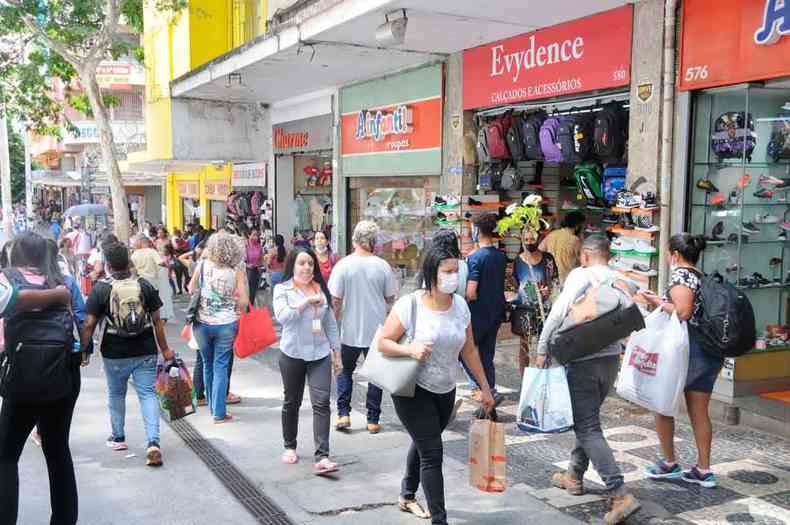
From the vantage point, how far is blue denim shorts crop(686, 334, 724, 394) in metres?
4.79

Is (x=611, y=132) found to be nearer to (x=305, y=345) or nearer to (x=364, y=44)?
(x=364, y=44)

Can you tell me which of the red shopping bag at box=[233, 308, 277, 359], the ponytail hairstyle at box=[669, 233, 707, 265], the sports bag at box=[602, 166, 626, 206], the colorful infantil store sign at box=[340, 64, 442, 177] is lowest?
the red shopping bag at box=[233, 308, 277, 359]

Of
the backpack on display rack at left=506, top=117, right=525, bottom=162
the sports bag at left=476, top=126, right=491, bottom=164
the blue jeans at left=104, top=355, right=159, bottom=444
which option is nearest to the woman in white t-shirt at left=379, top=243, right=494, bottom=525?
the blue jeans at left=104, top=355, right=159, bottom=444

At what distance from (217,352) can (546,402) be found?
3092mm

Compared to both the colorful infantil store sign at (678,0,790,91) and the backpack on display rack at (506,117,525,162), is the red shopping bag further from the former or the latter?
the colorful infantil store sign at (678,0,790,91)

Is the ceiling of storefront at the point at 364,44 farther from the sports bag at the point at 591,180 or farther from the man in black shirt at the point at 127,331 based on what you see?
the man in black shirt at the point at 127,331

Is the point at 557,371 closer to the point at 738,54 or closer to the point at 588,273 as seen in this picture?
the point at 588,273

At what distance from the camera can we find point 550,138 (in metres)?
8.65

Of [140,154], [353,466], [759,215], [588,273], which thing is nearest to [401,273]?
[759,215]

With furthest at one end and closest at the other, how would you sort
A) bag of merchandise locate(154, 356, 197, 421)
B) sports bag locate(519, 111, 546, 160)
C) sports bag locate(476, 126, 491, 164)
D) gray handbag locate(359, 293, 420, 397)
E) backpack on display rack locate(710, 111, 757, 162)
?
sports bag locate(476, 126, 491, 164)
sports bag locate(519, 111, 546, 160)
backpack on display rack locate(710, 111, 757, 162)
bag of merchandise locate(154, 356, 197, 421)
gray handbag locate(359, 293, 420, 397)

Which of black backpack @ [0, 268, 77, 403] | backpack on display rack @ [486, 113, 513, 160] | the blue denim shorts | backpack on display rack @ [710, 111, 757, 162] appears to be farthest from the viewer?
backpack on display rack @ [486, 113, 513, 160]

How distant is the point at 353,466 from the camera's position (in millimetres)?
5352

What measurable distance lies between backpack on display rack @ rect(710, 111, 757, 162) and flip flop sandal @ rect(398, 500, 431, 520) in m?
4.64

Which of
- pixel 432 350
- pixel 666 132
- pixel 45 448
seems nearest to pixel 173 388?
pixel 45 448
